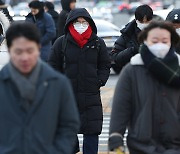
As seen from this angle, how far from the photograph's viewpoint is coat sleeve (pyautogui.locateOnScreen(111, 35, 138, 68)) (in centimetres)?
904

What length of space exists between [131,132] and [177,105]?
404mm

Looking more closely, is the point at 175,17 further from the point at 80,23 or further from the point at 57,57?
the point at 57,57

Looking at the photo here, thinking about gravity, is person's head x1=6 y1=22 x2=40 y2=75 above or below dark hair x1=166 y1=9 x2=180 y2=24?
above

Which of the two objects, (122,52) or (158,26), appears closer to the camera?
(158,26)

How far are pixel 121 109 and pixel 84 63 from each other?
8.90ft

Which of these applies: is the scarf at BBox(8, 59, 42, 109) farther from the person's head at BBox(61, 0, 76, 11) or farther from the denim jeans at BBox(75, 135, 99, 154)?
the person's head at BBox(61, 0, 76, 11)

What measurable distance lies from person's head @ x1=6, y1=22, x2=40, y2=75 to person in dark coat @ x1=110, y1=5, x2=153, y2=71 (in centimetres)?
381

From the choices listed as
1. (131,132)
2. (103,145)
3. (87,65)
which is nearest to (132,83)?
(131,132)

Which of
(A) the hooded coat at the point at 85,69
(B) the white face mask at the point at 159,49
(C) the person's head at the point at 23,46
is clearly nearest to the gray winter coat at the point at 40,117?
(C) the person's head at the point at 23,46

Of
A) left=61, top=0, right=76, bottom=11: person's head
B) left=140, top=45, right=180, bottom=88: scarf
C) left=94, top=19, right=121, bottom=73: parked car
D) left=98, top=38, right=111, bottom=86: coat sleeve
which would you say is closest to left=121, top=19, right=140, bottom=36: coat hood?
left=98, top=38, right=111, bottom=86: coat sleeve

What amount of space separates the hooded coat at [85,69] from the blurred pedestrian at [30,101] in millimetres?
3363

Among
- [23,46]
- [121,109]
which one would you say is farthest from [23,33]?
[121,109]

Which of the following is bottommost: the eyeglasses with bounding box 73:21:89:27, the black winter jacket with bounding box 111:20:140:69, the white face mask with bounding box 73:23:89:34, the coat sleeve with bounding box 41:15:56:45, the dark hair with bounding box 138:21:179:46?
the coat sleeve with bounding box 41:15:56:45

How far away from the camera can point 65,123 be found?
5387 mm
